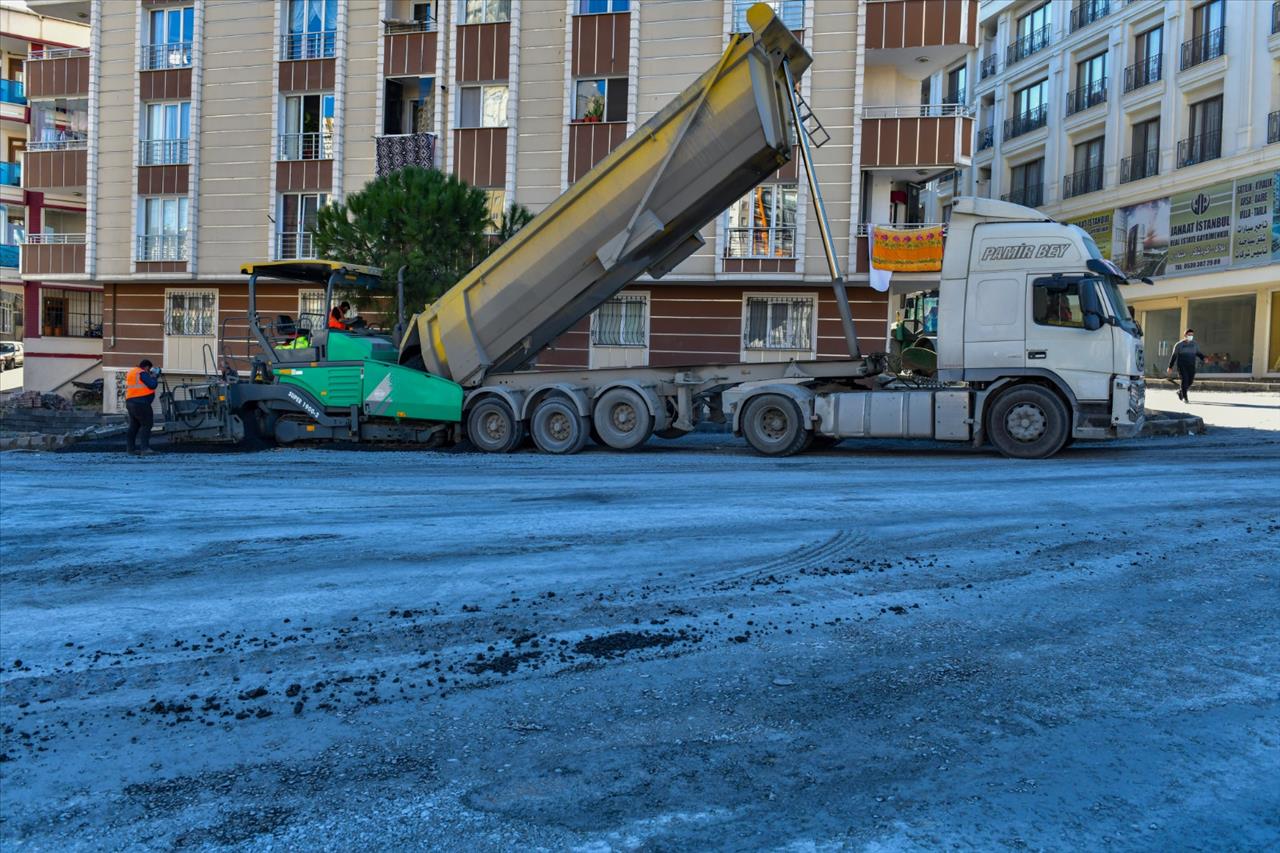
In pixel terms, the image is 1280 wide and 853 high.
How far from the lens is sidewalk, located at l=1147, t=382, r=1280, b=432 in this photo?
750 inches

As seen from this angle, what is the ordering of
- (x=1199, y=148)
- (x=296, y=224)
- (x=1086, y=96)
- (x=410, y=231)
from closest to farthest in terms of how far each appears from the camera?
(x=410, y=231) < (x=296, y=224) < (x=1199, y=148) < (x=1086, y=96)

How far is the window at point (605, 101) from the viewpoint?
2758cm

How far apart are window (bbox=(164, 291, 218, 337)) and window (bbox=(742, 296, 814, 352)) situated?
617 inches

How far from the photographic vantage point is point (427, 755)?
4082mm

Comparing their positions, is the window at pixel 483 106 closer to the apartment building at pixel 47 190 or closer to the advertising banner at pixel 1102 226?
the apartment building at pixel 47 190

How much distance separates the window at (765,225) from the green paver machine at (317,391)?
11332 millimetres

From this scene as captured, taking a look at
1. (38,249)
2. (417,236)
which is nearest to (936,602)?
(417,236)

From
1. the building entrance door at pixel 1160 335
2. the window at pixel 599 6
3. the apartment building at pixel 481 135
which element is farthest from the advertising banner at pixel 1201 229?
the window at pixel 599 6

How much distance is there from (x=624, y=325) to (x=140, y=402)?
14.0 meters

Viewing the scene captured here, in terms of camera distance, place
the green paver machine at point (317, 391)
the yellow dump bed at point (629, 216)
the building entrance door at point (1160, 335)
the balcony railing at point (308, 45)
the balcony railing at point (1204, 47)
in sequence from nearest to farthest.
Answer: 1. the yellow dump bed at point (629, 216)
2. the green paver machine at point (317, 391)
3. the balcony railing at point (308, 45)
4. the balcony railing at point (1204, 47)
5. the building entrance door at point (1160, 335)

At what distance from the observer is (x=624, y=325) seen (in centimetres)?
2811

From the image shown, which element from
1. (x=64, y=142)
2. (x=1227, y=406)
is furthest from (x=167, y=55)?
(x=1227, y=406)

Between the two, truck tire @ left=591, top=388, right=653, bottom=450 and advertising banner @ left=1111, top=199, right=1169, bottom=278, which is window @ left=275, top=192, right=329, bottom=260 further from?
advertising banner @ left=1111, top=199, right=1169, bottom=278

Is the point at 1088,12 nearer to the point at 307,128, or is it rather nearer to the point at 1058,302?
the point at 307,128
